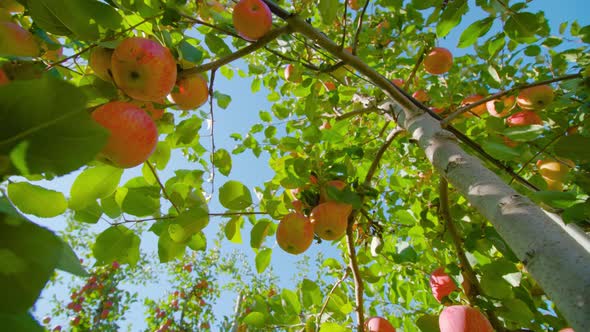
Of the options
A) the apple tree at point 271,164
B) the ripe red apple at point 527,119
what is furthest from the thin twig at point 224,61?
the ripe red apple at point 527,119

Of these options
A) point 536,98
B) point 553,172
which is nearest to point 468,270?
point 553,172

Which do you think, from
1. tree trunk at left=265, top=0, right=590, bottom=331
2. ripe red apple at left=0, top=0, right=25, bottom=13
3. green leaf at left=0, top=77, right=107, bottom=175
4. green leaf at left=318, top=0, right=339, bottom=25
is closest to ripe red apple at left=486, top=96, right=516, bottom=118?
tree trunk at left=265, top=0, right=590, bottom=331

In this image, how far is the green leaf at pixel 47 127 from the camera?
37 cm

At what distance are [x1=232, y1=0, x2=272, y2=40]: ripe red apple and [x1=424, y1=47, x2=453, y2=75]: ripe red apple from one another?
5.57 ft

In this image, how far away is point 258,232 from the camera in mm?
1570

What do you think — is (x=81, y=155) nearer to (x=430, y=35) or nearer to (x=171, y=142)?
(x=171, y=142)

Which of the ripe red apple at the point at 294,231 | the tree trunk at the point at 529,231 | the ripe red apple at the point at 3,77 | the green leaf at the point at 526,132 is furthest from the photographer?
the ripe red apple at the point at 294,231

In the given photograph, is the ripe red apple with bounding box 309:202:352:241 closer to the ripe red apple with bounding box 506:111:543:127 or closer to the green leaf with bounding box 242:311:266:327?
the green leaf with bounding box 242:311:266:327

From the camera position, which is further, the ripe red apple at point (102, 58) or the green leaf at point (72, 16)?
the ripe red apple at point (102, 58)

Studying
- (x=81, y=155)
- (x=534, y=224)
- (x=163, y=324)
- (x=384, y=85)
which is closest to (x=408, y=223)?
(x=384, y=85)

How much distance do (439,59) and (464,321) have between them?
2011mm

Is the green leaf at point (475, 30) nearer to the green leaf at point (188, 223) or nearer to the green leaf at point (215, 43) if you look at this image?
the green leaf at point (215, 43)

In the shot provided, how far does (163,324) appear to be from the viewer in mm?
7348

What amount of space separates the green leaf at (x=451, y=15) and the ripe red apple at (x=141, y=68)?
1.30 m
